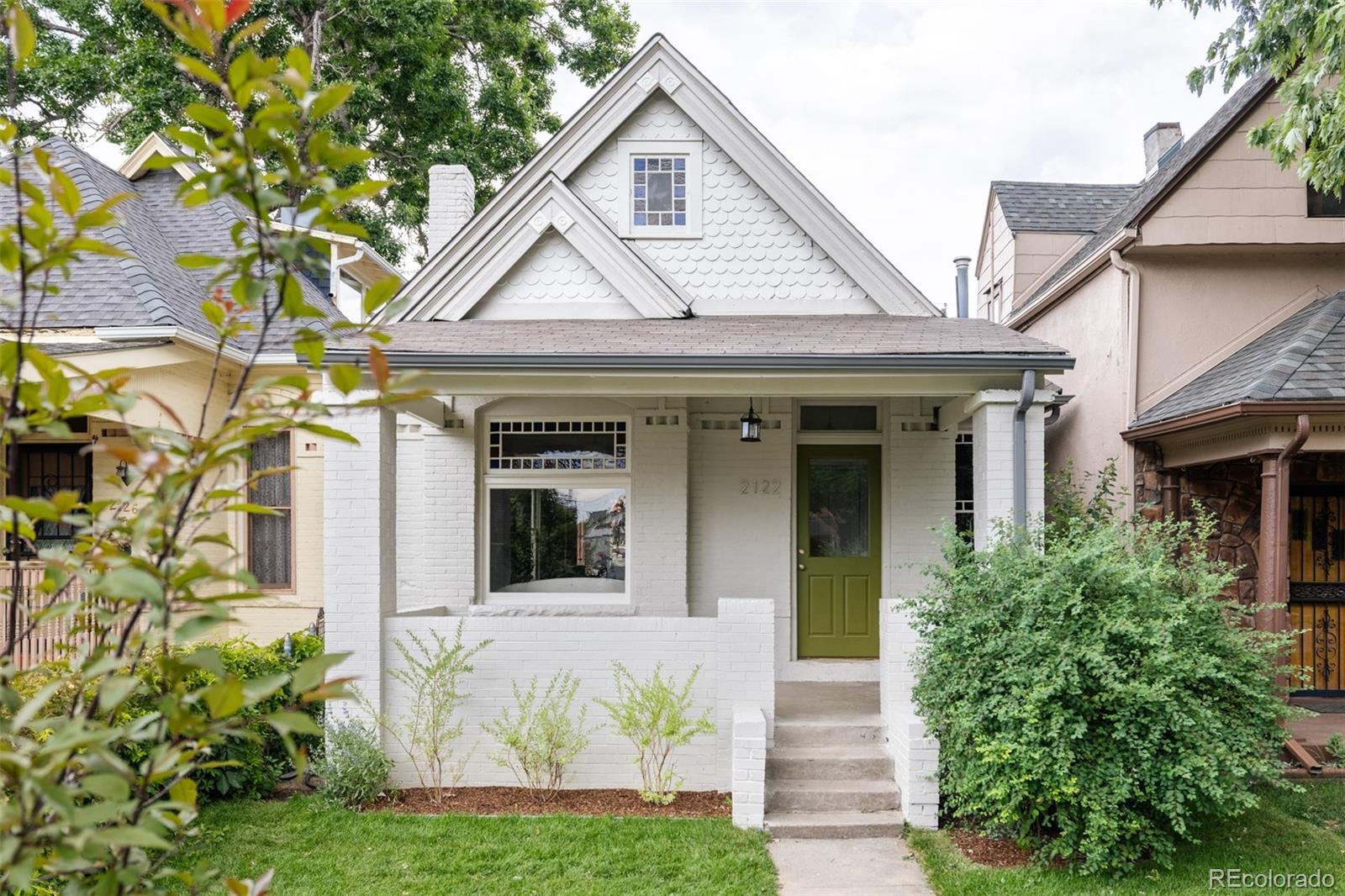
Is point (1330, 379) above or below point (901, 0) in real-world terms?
below

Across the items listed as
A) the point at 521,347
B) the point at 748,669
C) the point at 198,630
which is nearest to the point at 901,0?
the point at 521,347

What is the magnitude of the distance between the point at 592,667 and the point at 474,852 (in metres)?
1.60

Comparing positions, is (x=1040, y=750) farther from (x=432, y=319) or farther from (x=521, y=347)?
(x=432, y=319)

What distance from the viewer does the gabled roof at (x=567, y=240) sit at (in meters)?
8.04

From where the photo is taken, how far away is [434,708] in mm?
6352

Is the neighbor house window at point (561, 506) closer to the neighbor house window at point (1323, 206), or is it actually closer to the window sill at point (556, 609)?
the window sill at point (556, 609)

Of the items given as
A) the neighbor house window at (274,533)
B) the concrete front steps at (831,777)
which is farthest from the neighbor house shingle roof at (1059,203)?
the neighbor house window at (274,533)

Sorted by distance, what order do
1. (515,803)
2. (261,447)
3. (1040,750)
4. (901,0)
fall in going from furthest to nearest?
(901,0)
(261,447)
(515,803)
(1040,750)

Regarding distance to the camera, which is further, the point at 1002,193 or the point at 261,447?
the point at 1002,193

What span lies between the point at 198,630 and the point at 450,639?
536 cm

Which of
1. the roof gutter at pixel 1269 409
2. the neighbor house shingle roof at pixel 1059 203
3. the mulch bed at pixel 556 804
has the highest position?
the neighbor house shingle roof at pixel 1059 203

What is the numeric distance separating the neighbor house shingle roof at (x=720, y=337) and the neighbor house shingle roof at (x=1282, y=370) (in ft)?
5.73

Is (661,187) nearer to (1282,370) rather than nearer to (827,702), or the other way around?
(827,702)

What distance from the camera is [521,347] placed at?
21.7ft
